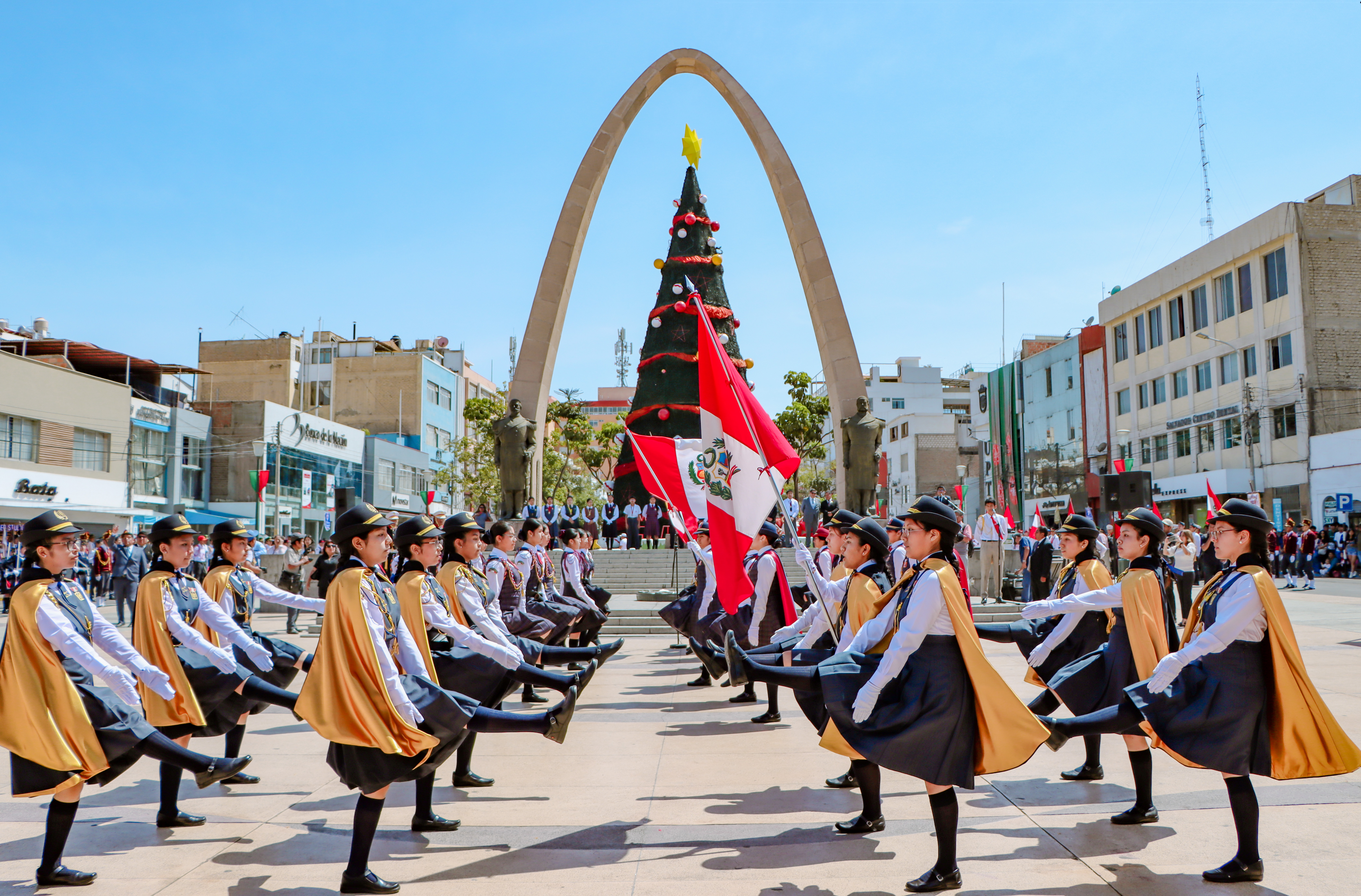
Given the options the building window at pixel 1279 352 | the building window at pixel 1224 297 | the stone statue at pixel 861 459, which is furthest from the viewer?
the building window at pixel 1224 297

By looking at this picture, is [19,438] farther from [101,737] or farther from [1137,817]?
[1137,817]

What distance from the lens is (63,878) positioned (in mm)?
4789

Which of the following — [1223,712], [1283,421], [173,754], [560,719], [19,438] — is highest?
[1283,421]

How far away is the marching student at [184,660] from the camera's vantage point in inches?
231

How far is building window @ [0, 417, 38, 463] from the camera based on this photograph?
31.8m

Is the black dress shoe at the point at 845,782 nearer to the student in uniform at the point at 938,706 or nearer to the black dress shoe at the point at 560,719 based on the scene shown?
the student in uniform at the point at 938,706

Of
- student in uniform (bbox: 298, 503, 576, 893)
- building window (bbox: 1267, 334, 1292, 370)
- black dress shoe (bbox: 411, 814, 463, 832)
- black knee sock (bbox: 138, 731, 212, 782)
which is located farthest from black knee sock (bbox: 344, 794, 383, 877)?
building window (bbox: 1267, 334, 1292, 370)

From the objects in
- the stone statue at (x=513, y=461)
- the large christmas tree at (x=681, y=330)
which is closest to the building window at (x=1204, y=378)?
the large christmas tree at (x=681, y=330)

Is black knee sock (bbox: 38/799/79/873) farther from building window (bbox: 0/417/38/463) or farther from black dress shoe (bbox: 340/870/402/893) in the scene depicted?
building window (bbox: 0/417/38/463)

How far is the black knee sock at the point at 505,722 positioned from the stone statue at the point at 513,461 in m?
18.4

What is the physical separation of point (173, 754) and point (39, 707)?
64 centimetres

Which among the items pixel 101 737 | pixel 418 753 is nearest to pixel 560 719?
pixel 418 753

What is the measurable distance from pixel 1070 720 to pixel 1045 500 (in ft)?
165

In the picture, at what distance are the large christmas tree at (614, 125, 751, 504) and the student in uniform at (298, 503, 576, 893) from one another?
845 inches
